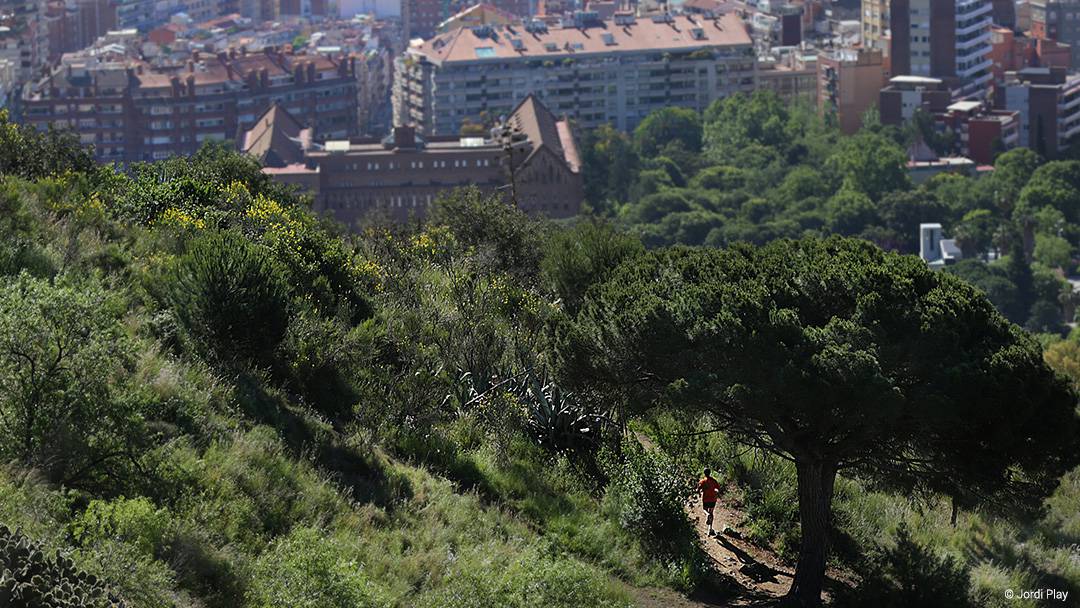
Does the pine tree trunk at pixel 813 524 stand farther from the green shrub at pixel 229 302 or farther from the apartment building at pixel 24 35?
the apartment building at pixel 24 35

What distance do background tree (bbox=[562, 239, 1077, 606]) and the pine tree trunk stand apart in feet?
0.04

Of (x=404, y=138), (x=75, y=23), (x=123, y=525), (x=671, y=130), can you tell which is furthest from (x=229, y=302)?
(x=75, y=23)

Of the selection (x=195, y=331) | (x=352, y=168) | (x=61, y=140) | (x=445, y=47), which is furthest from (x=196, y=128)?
(x=195, y=331)

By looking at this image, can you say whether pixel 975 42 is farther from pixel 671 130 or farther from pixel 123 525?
pixel 123 525

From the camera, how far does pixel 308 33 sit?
185 meters

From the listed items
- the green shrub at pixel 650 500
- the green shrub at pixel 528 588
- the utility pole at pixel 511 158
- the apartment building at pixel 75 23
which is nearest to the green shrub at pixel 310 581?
the green shrub at pixel 528 588

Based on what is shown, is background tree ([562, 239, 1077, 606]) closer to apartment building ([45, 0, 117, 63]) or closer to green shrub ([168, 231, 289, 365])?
green shrub ([168, 231, 289, 365])

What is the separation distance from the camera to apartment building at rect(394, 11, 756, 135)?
133125mm

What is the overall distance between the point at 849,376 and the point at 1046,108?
110 meters

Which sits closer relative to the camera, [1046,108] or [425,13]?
[1046,108]

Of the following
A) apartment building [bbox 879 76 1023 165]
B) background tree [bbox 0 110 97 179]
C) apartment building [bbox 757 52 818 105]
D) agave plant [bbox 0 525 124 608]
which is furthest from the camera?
apartment building [bbox 757 52 818 105]

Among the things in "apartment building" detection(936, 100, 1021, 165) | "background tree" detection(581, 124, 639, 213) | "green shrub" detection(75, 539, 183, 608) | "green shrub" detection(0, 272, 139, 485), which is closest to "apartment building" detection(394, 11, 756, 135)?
"background tree" detection(581, 124, 639, 213)

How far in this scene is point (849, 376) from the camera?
591 inches

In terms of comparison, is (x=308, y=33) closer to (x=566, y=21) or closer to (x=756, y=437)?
(x=566, y=21)
